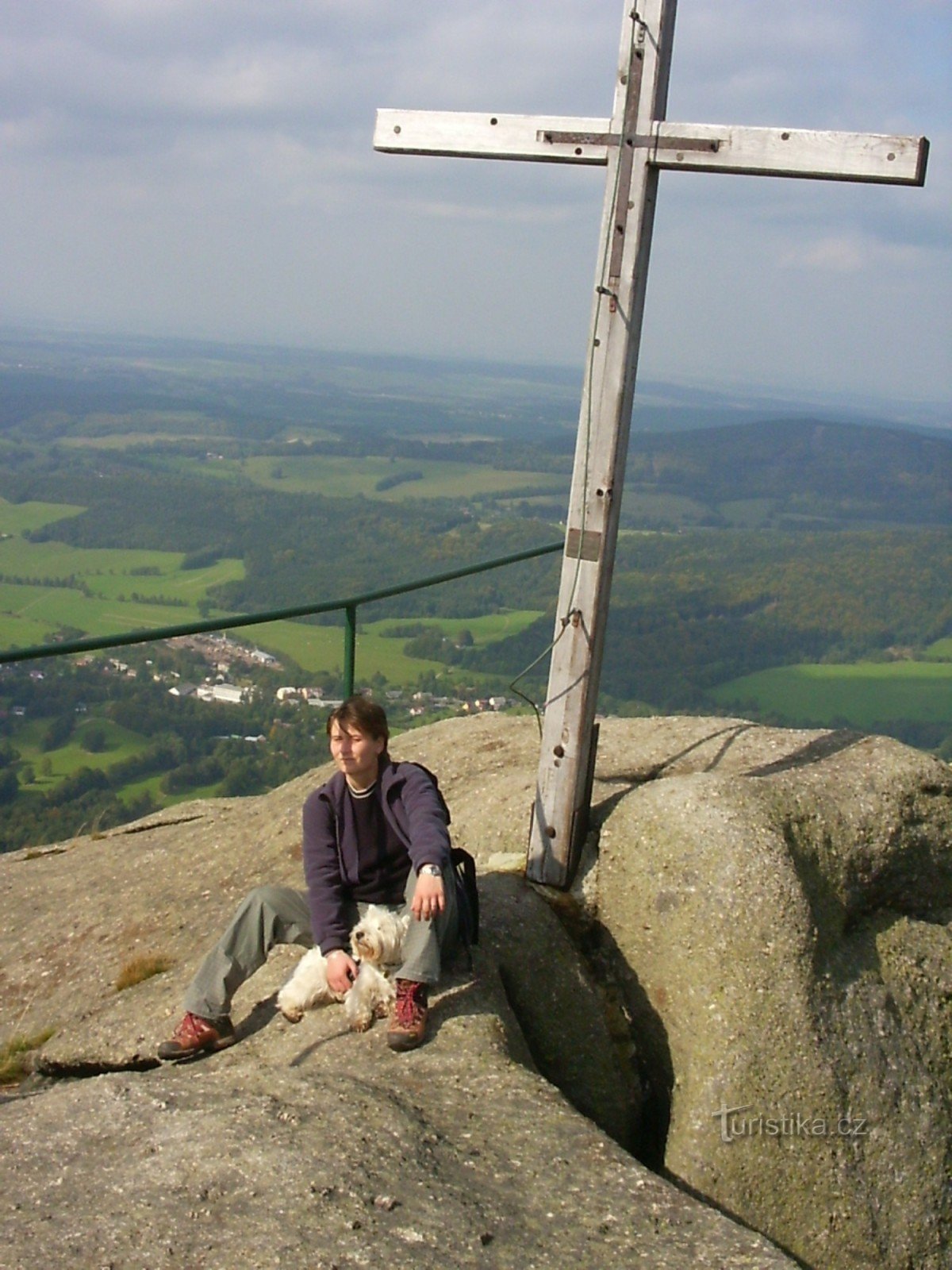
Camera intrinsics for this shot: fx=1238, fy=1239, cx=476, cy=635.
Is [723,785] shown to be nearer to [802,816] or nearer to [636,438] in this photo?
[802,816]

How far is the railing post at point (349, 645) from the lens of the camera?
6.12 meters

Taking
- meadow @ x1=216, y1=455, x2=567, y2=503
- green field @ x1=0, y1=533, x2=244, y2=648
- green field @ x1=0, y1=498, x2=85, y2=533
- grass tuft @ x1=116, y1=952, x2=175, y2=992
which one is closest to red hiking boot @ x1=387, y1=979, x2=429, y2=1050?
grass tuft @ x1=116, y1=952, x2=175, y2=992

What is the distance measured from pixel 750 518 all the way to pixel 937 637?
2466 cm

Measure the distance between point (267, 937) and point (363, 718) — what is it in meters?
0.90

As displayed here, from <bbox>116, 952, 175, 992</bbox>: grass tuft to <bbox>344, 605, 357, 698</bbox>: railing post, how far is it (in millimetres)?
1566

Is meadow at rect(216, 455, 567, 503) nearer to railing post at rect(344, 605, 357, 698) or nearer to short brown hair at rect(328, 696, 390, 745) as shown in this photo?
railing post at rect(344, 605, 357, 698)

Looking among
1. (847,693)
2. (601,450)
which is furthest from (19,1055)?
(847,693)

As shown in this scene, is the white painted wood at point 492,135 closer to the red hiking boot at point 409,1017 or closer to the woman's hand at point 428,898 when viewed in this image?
the woman's hand at point 428,898

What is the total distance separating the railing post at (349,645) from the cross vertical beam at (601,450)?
3.84 ft

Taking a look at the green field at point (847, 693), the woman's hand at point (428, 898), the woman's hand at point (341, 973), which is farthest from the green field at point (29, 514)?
the woman's hand at point (428, 898)

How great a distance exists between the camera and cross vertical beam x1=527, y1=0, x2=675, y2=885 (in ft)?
16.3

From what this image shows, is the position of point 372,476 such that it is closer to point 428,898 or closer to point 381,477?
point 381,477

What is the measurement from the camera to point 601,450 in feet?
16.9

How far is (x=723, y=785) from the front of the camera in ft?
17.6
